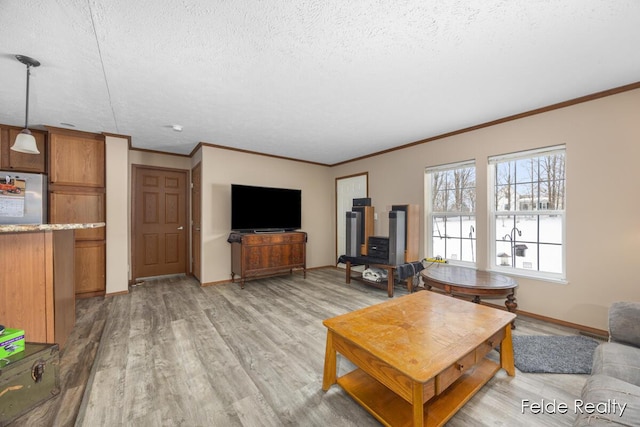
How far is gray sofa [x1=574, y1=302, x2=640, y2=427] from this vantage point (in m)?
0.95

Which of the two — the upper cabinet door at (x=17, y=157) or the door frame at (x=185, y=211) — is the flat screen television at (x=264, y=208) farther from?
the upper cabinet door at (x=17, y=157)

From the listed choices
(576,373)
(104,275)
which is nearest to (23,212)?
(104,275)

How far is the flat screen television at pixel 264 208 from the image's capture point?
4.32m

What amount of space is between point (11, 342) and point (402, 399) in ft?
7.94

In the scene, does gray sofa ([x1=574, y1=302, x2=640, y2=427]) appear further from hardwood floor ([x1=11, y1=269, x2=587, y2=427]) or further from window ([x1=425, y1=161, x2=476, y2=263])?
window ([x1=425, y1=161, x2=476, y2=263])

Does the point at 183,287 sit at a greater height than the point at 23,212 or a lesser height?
lesser

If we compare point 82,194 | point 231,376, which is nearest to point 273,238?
point 231,376

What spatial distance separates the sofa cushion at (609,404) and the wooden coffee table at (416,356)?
442 mm

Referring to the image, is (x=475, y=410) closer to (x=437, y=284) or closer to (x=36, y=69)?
(x=437, y=284)

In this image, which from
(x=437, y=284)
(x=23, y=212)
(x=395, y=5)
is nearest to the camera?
(x=395, y=5)

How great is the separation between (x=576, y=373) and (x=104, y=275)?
5.40 m

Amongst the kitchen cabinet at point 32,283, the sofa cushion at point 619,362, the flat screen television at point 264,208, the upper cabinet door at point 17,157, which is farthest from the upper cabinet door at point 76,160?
the sofa cushion at point 619,362

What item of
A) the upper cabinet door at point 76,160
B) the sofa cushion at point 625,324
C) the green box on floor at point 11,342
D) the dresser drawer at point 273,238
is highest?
the upper cabinet door at point 76,160

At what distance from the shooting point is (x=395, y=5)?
1440mm
